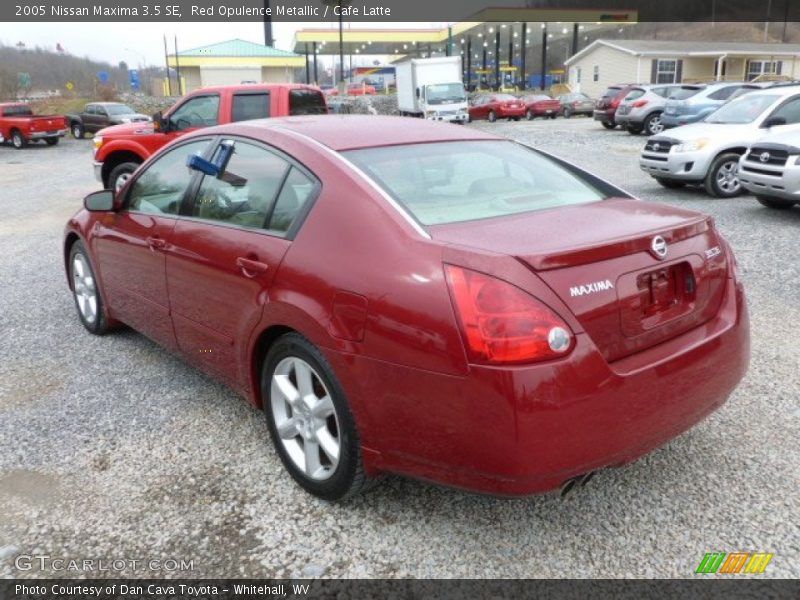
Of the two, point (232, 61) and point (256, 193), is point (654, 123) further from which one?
point (232, 61)

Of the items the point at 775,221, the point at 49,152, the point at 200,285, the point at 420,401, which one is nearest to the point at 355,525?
the point at 420,401

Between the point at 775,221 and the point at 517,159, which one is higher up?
the point at 517,159

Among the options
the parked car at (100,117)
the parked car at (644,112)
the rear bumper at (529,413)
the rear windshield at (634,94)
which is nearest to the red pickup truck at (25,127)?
the parked car at (100,117)

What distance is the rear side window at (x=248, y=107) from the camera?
9.87m

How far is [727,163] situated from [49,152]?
23.6m

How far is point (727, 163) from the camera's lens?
10.9m

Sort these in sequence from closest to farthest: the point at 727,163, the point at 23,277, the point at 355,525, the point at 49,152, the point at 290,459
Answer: the point at 355,525 → the point at 290,459 → the point at 23,277 → the point at 727,163 → the point at 49,152

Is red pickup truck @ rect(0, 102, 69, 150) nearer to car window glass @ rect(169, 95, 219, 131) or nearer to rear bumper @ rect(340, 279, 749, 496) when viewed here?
car window glass @ rect(169, 95, 219, 131)

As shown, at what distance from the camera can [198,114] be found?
10.3 m

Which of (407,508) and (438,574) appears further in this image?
(407,508)

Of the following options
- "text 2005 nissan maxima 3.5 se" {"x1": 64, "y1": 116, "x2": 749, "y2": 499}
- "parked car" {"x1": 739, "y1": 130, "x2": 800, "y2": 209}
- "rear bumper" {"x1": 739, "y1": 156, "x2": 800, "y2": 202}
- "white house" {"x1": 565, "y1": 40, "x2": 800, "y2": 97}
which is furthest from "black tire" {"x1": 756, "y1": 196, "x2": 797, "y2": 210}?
"white house" {"x1": 565, "y1": 40, "x2": 800, "y2": 97}

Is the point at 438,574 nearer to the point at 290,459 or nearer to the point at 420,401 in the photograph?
the point at 420,401

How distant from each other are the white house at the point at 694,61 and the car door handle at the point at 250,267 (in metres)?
48.5

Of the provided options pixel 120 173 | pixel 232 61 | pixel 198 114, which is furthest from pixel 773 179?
pixel 232 61
